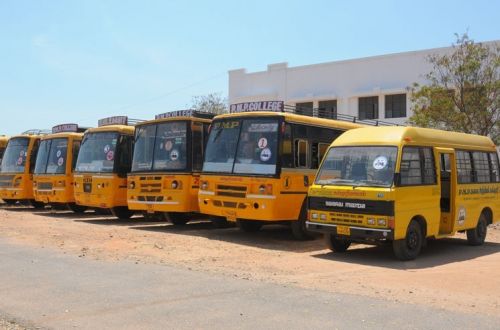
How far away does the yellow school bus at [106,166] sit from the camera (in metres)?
17.9

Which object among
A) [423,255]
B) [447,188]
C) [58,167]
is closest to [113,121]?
[58,167]

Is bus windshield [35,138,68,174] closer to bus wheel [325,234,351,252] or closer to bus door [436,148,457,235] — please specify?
bus wheel [325,234,351,252]

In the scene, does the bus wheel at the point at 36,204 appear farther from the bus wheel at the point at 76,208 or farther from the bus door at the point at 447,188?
the bus door at the point at 447,188

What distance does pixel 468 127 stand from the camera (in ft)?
70.9

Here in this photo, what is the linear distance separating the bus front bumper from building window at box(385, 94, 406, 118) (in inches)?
1023

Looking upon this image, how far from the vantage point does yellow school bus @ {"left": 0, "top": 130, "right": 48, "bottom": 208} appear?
22234mm

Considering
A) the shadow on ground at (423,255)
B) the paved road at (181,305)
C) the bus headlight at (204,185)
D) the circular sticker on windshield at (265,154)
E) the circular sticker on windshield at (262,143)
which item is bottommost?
the paved road at (181,305)

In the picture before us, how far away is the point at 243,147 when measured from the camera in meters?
13.7

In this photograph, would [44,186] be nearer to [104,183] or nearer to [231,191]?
[104,183]

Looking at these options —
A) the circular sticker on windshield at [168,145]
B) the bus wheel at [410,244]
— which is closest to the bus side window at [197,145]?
the circular sticker on windshield at [168,145]

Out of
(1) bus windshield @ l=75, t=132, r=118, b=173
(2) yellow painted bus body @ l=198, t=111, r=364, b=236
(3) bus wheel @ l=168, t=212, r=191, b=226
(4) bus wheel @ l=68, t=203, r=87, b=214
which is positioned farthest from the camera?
(4) bus wheel @ l=68, t=203, r=87, b=214

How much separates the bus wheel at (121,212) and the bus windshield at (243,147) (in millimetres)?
5438

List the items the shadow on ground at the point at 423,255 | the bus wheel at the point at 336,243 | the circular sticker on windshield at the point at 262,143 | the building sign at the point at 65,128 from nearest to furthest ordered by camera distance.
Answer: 1. the shadow on ground at the point at 423,255
2. the bus wheel at the point at 336,243
3. the circular sticker on windshield at the point at 262,143
4. the building sign at the point at 65,128

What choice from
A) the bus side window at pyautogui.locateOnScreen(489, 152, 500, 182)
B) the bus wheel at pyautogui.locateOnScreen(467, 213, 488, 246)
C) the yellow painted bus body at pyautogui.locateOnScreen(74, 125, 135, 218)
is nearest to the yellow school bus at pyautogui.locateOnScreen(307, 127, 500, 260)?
the bus wheel at pyautogui.locateOnScreen(467, 213, 488, 246)
